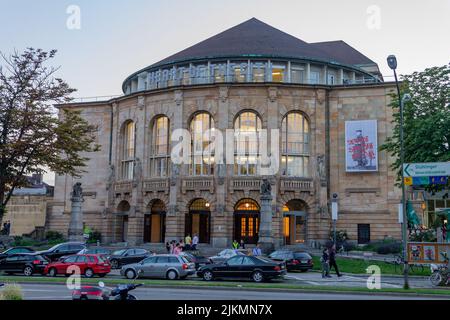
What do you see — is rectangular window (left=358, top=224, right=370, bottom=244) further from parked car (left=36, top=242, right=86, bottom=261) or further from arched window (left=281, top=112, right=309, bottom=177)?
parked car (left=36, top=242, right=86, bottom=261)

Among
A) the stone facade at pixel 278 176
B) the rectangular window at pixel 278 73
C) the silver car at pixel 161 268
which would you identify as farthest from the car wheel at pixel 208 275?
the rectangular window at pixel 278 73

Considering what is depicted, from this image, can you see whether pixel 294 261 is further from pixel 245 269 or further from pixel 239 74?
pixel 239 74

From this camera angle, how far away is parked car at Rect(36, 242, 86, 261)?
32.8 m

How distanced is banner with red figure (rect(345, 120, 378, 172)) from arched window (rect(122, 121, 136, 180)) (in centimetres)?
2318

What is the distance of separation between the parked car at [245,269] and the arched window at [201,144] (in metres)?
25.5

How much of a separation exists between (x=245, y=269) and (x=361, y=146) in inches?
1147

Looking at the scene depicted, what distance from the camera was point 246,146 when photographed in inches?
1988

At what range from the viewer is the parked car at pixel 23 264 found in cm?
2764

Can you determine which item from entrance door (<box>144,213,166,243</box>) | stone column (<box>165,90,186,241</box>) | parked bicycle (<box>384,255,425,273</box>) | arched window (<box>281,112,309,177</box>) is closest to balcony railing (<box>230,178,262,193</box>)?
arched window (<box>281,112,309,177</box>)

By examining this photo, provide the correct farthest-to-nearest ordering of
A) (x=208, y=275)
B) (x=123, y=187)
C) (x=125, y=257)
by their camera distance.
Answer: (x=123, y=187) → (x=125, y=257) → (x=208, y=275)

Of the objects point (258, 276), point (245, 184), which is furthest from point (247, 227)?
point (258, 276)

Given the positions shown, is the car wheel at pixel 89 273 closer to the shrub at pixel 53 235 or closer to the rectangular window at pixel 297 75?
the shrub at pixel 53 235
